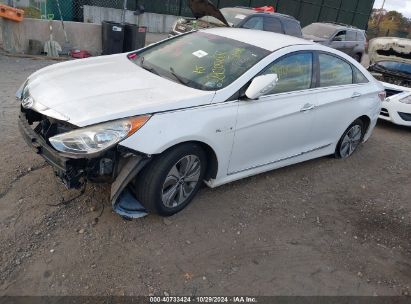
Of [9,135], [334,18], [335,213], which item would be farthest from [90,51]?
[334,18]

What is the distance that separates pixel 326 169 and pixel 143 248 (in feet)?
9.82

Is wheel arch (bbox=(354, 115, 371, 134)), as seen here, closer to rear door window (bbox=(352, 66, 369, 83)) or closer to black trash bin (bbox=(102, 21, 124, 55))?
rear door window (bbox=(352, 66, 369, 83))

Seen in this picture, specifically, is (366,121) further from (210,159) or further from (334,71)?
(210,159)

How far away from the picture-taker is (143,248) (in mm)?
3182

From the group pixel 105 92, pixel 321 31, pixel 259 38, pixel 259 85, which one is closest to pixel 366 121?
pixel 259 38

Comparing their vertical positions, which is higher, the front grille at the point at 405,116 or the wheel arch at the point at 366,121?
the wheel arch at the point at 366,121

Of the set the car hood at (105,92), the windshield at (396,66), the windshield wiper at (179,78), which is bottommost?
the windshield at (396,66)

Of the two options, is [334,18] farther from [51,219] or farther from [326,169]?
[51,219]

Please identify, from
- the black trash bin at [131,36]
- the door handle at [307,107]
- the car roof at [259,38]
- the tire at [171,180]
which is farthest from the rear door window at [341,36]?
the tire at [171,180]

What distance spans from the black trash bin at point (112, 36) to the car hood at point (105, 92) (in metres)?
6.19

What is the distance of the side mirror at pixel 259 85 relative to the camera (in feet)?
11.6

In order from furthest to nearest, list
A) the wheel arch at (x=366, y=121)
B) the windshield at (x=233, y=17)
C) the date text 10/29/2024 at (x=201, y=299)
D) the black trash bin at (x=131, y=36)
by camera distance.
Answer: the windshield at (x=233, y=17) → the black trash bin at (x=131, y=36) → the wheel arch at (x=366, y=121) → the date text 10/29/2024 at (x=201, y=299)

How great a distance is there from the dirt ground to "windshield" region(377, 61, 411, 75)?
4.60 m

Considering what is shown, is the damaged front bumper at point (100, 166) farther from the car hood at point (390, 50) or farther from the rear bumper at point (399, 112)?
the car hood at point (390, 50)
